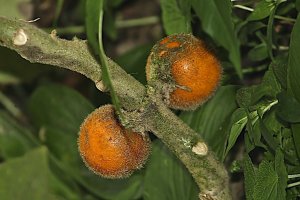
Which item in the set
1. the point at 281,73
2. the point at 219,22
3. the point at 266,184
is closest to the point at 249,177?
the point at 266,184

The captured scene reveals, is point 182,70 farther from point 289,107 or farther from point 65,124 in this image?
point 65,124

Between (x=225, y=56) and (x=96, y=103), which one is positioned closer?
(x=225, y=56)

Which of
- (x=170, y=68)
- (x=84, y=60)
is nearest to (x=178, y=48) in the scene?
(x=170, y=68)

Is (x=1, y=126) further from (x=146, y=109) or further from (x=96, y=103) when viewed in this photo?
(x=146, y=109)

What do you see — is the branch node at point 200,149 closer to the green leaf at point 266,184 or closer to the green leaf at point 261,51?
the green leaf at point 266,184

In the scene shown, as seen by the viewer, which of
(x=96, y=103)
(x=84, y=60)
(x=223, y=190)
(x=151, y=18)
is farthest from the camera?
(x=151, y=18)

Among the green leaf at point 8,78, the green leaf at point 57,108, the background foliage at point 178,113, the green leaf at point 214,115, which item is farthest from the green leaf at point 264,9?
A: the green leaf at point 8,78

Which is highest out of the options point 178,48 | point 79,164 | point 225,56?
point 178,48

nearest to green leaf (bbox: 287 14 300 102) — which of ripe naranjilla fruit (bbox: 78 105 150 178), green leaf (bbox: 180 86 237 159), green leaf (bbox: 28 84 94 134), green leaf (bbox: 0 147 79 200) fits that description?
ripe naranjilla fruit (bbox: 78 105 150 178)
